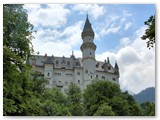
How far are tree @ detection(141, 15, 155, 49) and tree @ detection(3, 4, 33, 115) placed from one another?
5.99 ft

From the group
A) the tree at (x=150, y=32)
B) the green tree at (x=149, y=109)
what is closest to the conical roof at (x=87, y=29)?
the tree at (x=150, y=32)

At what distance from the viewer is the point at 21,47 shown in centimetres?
506

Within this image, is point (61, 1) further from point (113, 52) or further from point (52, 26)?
point (113, 52)

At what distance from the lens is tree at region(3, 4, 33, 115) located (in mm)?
4781

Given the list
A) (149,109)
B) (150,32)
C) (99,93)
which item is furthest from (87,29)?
(99,93)

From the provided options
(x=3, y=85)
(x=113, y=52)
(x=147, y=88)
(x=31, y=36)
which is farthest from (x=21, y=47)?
(x=147, y=88)

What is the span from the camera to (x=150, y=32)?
193 inches

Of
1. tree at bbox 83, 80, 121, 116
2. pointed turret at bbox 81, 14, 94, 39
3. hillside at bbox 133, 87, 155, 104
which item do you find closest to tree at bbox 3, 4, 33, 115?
pointed turret at bbox 81, 14, 94, 39

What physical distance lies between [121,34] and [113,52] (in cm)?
32

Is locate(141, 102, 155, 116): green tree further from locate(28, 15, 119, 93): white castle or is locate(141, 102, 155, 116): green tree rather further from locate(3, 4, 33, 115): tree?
locate(3, 4, 33, 115): tree

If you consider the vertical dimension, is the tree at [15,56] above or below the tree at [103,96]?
above

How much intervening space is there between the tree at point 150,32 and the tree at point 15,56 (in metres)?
1.82

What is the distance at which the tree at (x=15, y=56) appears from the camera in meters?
4.78

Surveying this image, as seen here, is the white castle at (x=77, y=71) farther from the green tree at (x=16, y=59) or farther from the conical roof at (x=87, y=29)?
the green tree at (x=16, y=59)
